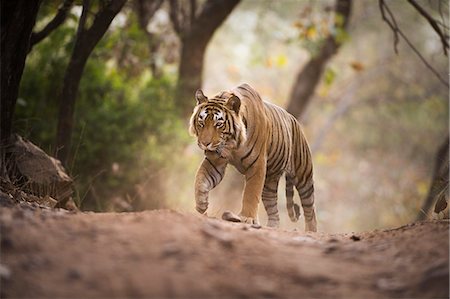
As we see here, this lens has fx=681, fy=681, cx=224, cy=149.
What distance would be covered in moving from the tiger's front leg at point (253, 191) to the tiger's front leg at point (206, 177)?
307mm

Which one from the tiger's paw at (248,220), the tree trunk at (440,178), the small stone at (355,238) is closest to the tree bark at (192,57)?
the tree trunk at (440,178)

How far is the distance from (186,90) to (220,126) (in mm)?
6148

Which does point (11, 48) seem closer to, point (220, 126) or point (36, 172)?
point (36, 172)

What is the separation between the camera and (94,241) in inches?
158

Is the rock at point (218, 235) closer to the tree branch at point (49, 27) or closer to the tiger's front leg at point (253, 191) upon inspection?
the tiger's front leg at point (253, 191)

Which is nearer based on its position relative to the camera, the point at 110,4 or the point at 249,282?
the point at 249,282

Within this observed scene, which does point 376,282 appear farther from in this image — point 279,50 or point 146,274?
point 279,50

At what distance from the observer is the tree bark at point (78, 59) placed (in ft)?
24.7

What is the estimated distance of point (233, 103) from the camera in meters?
6.48

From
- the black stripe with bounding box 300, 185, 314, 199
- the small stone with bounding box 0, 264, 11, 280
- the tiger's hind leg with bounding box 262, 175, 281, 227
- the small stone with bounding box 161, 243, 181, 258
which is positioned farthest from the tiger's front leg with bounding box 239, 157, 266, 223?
the small stone with bounding box 0, 264, 11, 280

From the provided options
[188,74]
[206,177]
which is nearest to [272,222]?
[206,177]

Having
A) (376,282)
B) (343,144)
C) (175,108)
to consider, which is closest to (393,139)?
(343,144)

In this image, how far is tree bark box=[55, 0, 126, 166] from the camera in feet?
24.7

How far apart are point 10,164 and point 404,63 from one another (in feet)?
69.2
